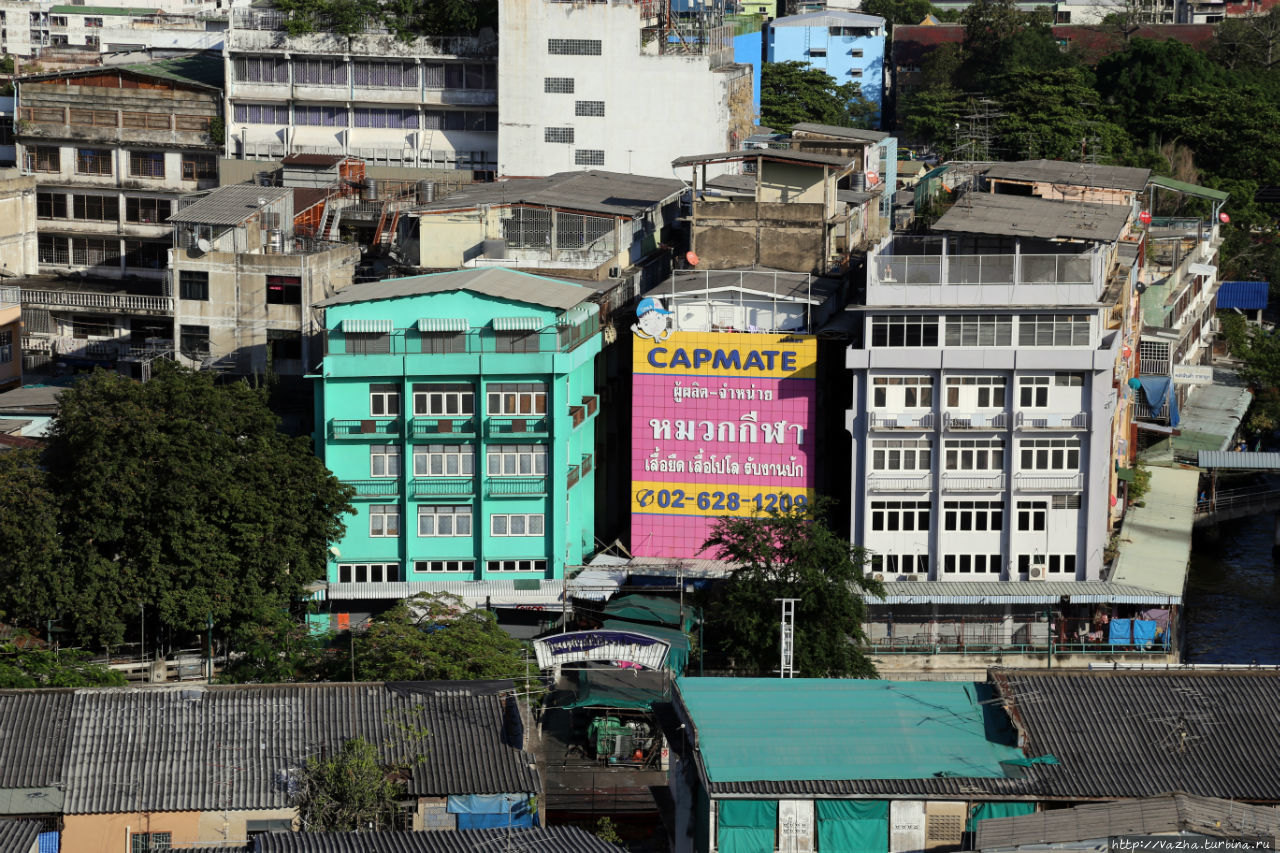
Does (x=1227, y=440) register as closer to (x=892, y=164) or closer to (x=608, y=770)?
(x=892, y=164)

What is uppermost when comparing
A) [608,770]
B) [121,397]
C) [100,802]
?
[121,397]

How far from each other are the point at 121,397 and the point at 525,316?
9.81 meters

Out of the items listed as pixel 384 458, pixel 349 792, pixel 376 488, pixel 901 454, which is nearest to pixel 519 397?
pixel 384 458

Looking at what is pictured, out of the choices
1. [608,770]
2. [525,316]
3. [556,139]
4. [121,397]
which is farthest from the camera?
[556,139]

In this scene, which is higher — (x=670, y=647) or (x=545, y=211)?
(x=545, y=211)

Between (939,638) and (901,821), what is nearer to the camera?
(901,821)

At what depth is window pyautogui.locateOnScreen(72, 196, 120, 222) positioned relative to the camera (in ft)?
243

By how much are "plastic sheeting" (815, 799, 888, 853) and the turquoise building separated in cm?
1841

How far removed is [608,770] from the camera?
137 feet

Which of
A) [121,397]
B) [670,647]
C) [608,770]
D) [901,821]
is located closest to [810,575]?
[670,647]

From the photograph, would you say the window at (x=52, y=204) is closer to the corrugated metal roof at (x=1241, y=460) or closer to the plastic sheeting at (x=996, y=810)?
the corrugated metal roof at (x=1241, y=460)

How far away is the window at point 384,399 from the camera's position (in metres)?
48.1

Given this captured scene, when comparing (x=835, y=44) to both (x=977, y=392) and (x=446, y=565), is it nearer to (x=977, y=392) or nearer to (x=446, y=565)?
(x=977, y=392)

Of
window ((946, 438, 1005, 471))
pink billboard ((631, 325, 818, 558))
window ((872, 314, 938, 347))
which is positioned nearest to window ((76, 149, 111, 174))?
pink billboard ((631, 325, 818, 558))
